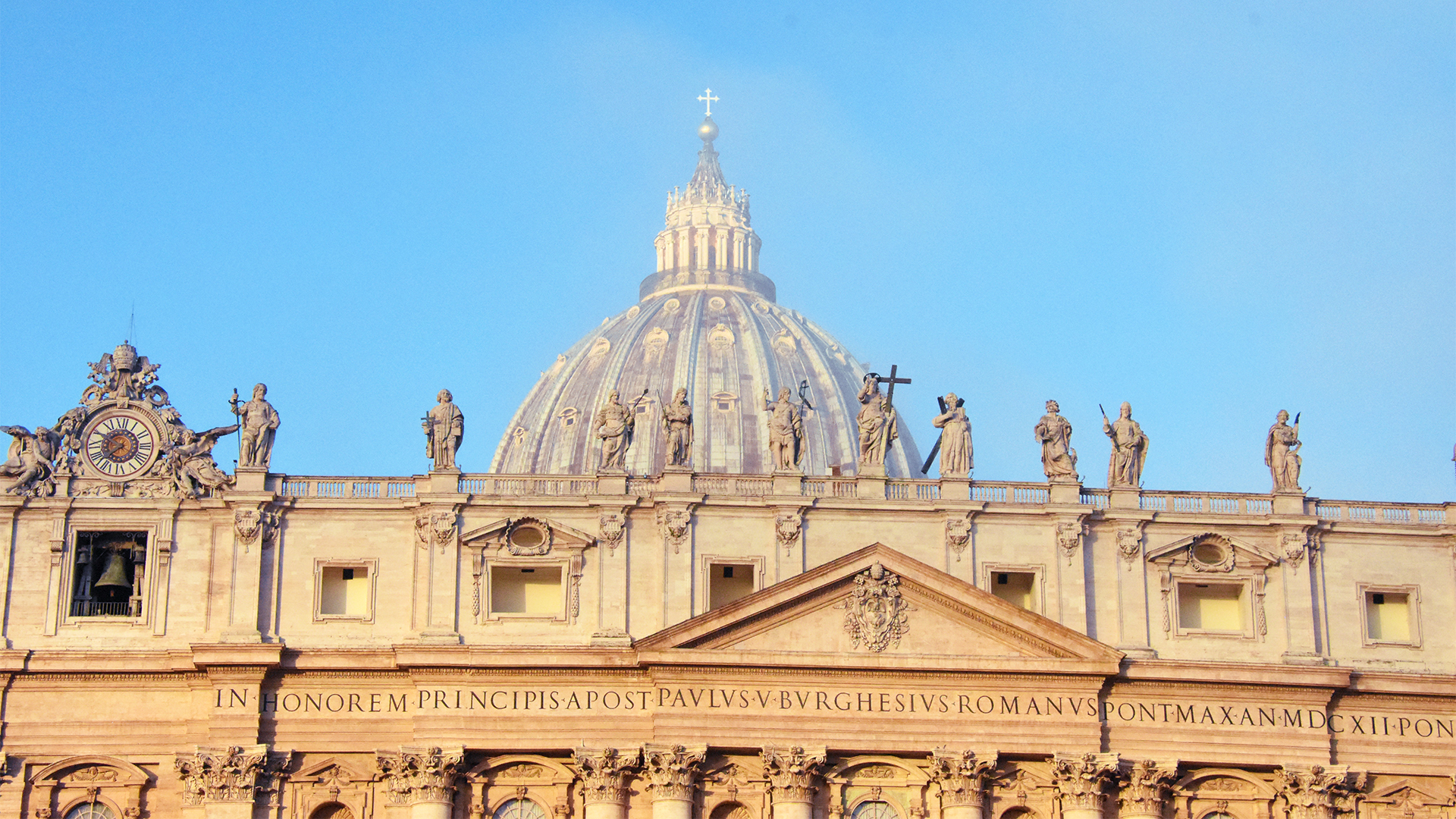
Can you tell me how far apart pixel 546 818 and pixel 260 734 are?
7.76 meters

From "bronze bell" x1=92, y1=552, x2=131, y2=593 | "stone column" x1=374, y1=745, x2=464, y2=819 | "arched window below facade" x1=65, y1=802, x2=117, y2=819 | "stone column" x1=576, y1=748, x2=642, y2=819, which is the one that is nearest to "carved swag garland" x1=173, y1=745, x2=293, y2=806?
"arched window below facade" x1=65, y1=802, x2=117, y2=819

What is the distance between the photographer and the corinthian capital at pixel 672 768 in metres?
66.3

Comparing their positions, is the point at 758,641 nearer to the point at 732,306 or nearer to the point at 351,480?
the point at 351,480

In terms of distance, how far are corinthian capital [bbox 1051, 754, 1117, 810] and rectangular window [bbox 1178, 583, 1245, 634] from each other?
5.45 m

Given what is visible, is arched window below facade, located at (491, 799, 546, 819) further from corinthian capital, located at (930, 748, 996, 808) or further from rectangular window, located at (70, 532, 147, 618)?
rectangular window, located at (70, 532, 147, 618)

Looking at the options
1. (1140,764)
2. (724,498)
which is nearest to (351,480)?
(724,498)

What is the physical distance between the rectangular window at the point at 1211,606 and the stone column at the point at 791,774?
37.7 ft

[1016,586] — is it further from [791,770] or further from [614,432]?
[614,432]

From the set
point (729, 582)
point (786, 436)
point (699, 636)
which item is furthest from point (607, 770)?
point (786, 436)

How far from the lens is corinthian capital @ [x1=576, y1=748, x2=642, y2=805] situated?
6656 cm

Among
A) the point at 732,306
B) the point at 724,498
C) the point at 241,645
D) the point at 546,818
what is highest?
the point at 732,306

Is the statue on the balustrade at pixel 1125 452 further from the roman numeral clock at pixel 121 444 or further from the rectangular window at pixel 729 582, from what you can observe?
the roman numeral clock at pixel 121 444

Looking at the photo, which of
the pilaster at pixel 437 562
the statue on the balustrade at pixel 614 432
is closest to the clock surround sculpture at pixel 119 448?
the pilaster at pixel 437 562

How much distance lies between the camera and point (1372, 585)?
7106 centimetres
